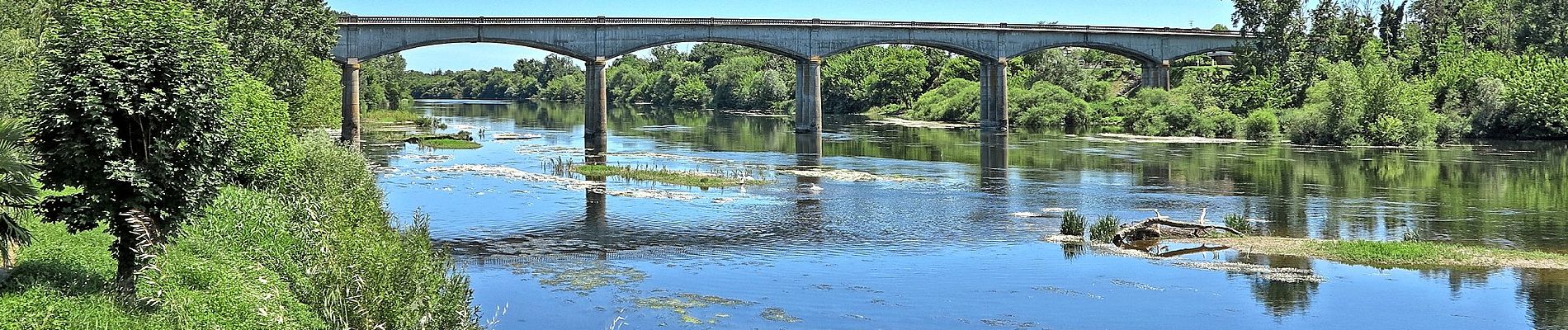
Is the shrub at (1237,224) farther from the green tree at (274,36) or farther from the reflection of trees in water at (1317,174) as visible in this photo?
the green tree at (274,36)

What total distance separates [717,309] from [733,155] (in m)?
40.4

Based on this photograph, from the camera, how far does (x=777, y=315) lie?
76.4 ft

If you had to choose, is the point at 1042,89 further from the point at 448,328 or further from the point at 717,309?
the point at 448,328

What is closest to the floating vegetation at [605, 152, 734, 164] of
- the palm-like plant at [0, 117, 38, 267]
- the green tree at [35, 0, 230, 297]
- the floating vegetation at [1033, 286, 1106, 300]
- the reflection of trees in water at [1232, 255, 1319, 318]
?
the reflection of trees in water at [1232, 255, 1319, 318]

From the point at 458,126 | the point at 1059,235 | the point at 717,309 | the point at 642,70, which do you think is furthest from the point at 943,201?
the point at 642,70

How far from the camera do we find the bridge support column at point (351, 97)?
70.4m

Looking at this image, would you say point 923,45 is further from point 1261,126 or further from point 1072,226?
point 1072,226

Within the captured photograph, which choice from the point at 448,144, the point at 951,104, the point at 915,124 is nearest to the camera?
the point at 448,144

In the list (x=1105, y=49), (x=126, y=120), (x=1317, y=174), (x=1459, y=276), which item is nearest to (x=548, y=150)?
(x=1317, y=174)

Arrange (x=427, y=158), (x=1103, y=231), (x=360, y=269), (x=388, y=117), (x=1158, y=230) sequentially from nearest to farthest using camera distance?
(x=360, y=269) < (x=1158, y=230) < (x=1103, y=231) < (x=427, y=158) < (x=388, y=117)

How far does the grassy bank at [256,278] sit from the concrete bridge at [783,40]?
37.7 metres

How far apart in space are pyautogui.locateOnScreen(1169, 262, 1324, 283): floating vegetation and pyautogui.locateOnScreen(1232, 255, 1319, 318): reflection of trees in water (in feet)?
0.82

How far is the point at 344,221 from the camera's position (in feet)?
72.2

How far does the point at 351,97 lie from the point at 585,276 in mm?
47518
